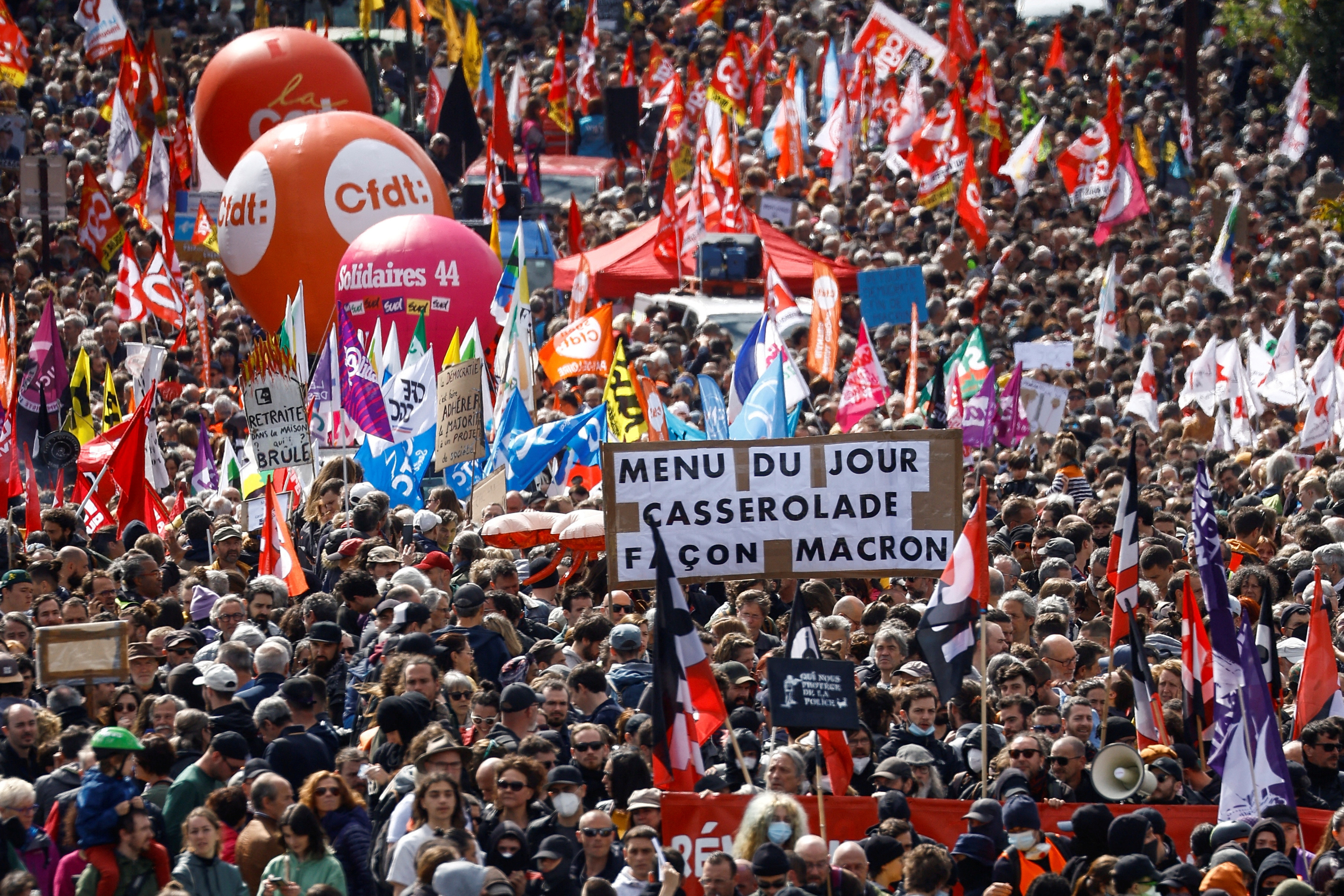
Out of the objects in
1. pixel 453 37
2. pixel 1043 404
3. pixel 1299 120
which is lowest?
pixel 1043 404

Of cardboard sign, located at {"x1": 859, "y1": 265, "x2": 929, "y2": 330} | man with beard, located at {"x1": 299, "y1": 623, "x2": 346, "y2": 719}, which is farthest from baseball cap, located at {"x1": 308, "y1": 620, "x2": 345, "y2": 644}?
cardboard sign, located at {"x1": 859, "y1": 265, "x2": 929, "y2": 330}

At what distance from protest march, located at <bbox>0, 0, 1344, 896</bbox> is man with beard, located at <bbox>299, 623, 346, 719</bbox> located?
48 millimetres

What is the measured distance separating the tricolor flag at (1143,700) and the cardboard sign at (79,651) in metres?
4.11

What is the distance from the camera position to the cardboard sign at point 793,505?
9570 millimetres

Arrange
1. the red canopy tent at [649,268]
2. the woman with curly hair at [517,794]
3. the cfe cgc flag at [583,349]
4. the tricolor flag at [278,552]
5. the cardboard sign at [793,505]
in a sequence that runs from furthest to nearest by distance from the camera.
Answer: the red canopy tent at [649,268]
the cfe cgc flag at [583,349]
the tricolor flag at [278,552]
the cardboard sign at [793,505]
the woman with curly hair at [517,794]

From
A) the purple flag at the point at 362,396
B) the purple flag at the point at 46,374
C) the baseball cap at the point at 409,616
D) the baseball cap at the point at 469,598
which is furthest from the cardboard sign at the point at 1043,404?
the baseball cap at the point at 409,616

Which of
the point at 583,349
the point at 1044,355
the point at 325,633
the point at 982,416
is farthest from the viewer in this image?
the point at 583,349

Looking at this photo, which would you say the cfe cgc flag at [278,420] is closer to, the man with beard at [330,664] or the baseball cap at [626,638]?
the man with beard at [330,664]

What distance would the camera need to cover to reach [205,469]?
15281 mm

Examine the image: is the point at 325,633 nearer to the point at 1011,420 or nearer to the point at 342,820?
the point at 342,820

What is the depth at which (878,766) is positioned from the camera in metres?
7.91

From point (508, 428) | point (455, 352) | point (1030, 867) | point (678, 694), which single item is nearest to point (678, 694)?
point (678, 694)

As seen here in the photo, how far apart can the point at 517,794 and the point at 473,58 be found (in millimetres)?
22459

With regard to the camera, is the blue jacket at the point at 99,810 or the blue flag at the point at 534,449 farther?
the blue flag at the point at 534,449
